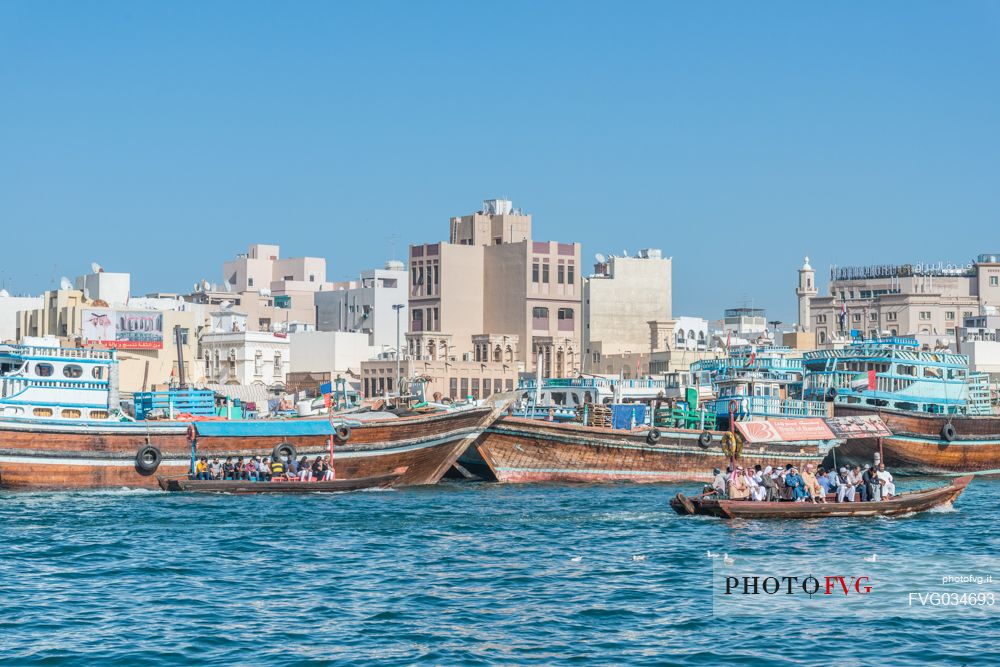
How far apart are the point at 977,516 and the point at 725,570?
17134 mm

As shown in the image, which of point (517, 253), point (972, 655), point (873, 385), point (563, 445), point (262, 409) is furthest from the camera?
point (517, 253)

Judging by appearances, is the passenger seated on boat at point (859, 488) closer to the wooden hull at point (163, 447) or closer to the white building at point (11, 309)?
the wooden hull at point (163, 447)

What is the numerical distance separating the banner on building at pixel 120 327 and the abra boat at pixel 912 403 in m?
47.1

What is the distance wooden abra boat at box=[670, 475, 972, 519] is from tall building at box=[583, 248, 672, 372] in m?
86.7

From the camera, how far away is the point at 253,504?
50.6 metres

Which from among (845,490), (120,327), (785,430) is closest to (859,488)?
(845,490)

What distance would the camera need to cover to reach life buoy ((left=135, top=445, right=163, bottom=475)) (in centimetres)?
5482

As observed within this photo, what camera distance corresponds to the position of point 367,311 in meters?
132

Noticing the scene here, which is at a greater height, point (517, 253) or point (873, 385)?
point (517, 253)

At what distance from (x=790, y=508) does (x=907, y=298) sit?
109 meters

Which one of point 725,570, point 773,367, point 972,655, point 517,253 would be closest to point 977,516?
point 725,570

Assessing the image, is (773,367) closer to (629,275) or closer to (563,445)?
(563,445)

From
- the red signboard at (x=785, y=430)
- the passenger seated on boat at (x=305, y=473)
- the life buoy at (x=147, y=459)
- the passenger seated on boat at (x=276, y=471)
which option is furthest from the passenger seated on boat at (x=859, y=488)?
the life buoy at (x=147, y=459)

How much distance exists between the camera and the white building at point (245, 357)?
108 meters
